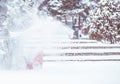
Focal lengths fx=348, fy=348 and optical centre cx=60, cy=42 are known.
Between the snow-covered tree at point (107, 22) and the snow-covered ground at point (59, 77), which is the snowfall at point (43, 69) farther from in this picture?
the snow-covered tree at point (107, 22)

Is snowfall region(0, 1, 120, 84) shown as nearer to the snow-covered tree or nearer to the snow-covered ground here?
the snow-covered ground

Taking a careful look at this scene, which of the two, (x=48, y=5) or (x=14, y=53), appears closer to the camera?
(x=14, y=53)

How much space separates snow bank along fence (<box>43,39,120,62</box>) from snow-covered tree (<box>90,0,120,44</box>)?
3.09m

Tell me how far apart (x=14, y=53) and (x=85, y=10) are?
12422mm

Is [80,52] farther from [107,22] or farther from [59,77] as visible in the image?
[107,22]

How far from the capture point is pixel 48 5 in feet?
63.6

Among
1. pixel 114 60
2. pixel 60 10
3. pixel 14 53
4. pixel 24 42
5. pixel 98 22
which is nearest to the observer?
pixel 14 53

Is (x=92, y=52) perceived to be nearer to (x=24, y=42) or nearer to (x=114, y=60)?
(x=114, y=60)

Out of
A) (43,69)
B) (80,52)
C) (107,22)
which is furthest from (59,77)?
(107,22)

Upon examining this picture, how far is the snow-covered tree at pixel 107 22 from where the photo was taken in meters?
13.7

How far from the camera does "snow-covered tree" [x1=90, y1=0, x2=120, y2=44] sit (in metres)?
13.7

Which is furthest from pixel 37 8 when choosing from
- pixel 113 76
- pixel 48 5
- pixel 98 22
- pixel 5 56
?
pixel 113 76

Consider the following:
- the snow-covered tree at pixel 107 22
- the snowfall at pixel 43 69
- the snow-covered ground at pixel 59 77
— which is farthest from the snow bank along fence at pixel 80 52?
the snow-covered tree at pixel 107 22

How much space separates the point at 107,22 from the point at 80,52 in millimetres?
4069
